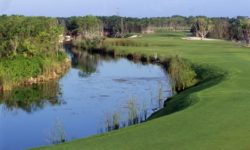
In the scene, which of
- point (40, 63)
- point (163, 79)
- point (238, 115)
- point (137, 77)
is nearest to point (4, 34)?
point (40, 63)

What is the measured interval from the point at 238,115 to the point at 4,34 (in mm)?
44696

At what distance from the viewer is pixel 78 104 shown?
40656mm

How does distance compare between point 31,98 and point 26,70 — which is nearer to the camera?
point 31,98

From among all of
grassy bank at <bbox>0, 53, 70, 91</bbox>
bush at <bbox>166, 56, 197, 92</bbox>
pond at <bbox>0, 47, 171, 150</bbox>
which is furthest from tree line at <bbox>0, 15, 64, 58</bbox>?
bush at <bbox>166, 56, 197, 92</bbox>

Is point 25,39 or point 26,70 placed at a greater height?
point 25,39

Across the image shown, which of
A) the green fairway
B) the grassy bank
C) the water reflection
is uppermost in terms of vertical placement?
the green fairway

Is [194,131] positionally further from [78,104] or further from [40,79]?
[40,79]

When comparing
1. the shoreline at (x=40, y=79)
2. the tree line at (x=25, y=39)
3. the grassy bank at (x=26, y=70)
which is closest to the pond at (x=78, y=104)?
the shoreline at (x=40, y=79)

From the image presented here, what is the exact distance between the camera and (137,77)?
192 feet

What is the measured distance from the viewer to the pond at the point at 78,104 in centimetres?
2973

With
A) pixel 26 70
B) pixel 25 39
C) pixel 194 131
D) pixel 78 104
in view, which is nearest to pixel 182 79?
pixel 78 104

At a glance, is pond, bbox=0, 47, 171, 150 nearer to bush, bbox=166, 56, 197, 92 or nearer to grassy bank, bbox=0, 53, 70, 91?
bush, bbox=166, 56, 197, 92

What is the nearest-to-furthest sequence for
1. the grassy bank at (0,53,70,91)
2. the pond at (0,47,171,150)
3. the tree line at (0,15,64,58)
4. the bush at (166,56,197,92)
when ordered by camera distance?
1. the pond at (0,47,171,150)
2. the bush at (166,56,197,92)
3. the grassy bank at (0,53,70,91)
4. the tree line at (0,15,64,58)

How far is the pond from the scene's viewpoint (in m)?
29.7
